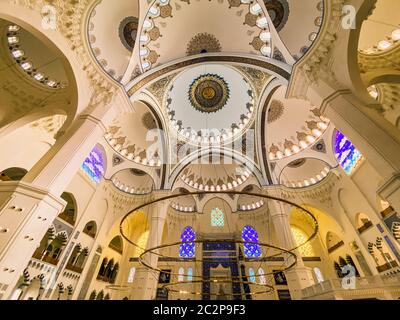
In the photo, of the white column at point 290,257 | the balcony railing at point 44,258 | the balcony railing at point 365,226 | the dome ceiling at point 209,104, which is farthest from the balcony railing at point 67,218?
the balcony railing at point 365,226

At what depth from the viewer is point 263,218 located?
56.6 ft

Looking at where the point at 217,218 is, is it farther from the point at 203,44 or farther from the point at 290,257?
the point at 203,44

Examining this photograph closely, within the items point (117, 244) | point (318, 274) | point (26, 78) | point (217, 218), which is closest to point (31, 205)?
point (26, 78)

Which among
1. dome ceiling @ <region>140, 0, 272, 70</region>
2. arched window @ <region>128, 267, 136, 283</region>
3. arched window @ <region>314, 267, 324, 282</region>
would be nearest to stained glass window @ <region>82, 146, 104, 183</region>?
dome ceiling @ <region>140, 0, 272, 70</region>

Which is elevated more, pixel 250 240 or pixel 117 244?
pixel 250 240

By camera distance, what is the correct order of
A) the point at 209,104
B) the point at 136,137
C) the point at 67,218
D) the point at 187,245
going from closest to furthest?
1. the point at 67,218
2. the point at 136,137
3. the point at 209,104
4. the point at 187,245

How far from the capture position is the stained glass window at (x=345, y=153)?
1194cm

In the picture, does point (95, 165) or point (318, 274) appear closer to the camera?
point (95, 165)

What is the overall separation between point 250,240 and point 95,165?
13495 millimetres

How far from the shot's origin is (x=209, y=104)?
15.2 m

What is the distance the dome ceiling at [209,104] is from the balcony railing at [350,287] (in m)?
10.1

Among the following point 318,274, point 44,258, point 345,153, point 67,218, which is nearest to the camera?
point 44,258
